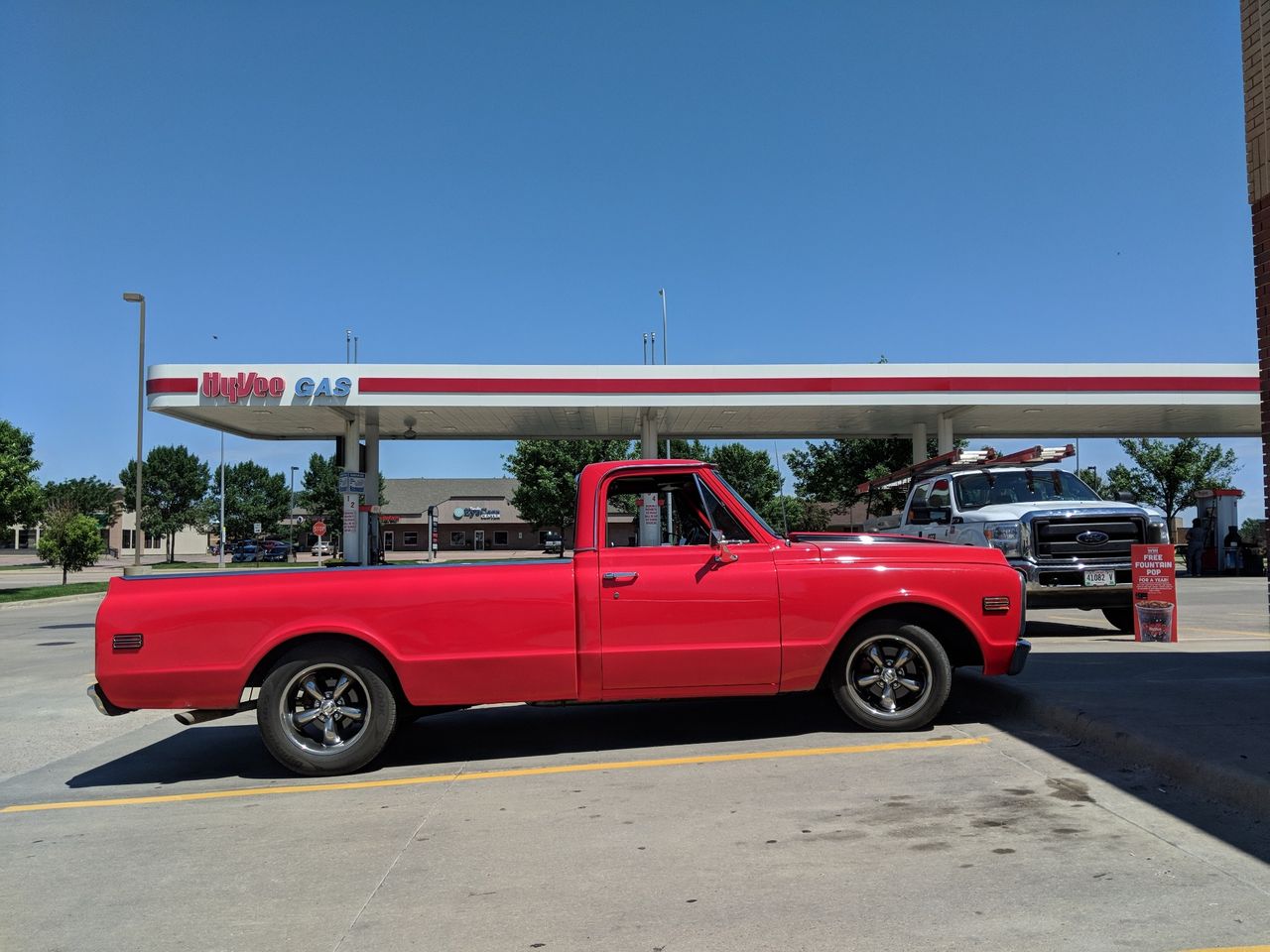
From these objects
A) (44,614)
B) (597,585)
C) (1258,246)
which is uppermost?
(1258,246)

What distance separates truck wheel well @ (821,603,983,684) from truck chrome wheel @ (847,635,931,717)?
18 centimetres

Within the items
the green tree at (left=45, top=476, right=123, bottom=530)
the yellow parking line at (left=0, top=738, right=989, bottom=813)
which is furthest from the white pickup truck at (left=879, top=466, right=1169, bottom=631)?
the green tree at (left=45, top=476, right=123, bottom=530)

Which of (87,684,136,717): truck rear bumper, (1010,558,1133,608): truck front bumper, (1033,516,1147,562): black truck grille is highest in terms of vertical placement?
(1033,516,1147,562): black truck grille

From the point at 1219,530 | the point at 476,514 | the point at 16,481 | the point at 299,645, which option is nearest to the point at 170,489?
the point at 476,514

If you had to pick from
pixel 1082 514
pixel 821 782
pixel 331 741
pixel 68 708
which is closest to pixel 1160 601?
pixel 1082 514

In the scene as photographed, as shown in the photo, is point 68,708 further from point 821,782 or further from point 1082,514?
point 1082,514

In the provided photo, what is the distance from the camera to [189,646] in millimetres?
5812

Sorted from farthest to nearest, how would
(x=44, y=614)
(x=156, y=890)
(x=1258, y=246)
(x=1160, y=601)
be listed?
(x=44, y=614), (x=1160, y=601), (x=1258, y=246), (x=156, y=890)

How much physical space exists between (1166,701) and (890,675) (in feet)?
6.56

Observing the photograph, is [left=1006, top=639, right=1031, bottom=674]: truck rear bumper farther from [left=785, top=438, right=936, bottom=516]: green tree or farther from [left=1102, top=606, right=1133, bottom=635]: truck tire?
[left=785, top=438, right=936, bottom=516]: green tree

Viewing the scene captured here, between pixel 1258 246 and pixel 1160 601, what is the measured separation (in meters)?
4.45

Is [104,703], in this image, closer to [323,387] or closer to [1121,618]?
[1121,618]

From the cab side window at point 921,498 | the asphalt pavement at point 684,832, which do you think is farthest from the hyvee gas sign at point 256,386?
the asphalt pavement at point 684,832

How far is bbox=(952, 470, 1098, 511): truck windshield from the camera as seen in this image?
12.5 metres
